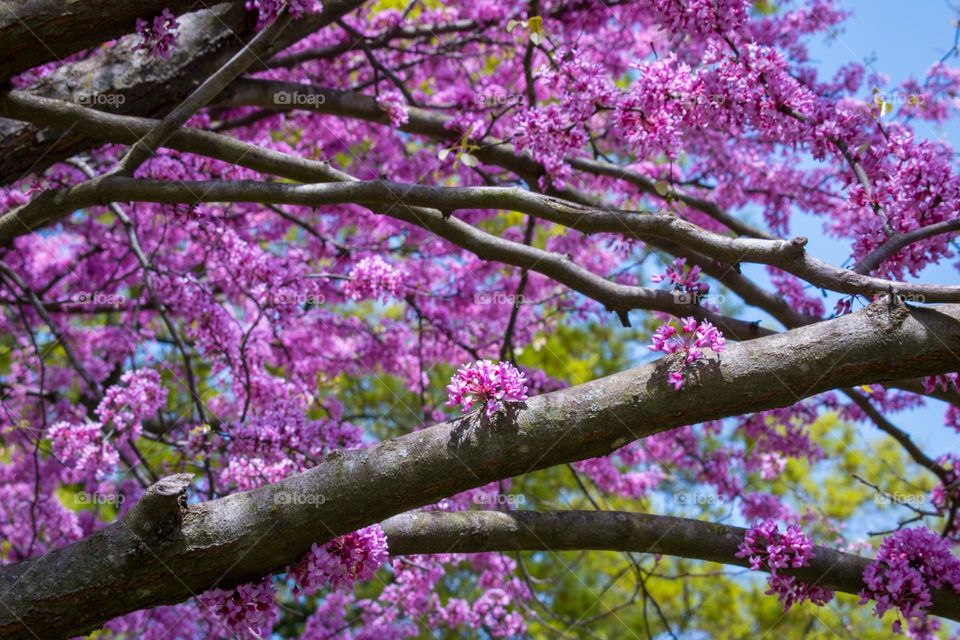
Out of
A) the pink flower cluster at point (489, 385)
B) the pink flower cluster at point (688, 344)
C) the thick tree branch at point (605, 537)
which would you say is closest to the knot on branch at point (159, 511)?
the thick tree branch at point (605, 537)

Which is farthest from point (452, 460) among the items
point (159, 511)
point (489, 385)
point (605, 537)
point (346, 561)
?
point (159, 511)

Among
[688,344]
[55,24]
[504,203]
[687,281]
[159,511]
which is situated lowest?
[159,511]

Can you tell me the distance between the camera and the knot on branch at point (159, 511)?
253 cm

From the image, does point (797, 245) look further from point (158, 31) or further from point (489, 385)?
point (158, 31)

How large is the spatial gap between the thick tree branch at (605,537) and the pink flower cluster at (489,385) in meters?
0.58

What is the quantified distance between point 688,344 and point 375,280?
2548 millimetres

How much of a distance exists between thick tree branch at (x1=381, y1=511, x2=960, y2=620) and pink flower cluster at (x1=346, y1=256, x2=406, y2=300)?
2.07 metres

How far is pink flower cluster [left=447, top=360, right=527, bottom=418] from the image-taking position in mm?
2650

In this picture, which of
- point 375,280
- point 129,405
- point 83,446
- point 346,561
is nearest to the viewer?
point 346,561

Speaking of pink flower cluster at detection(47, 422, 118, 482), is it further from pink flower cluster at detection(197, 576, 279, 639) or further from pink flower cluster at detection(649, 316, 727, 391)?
pink flower cluster at detection(649, 316, 727, 391)

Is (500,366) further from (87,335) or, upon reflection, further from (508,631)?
(87,335)

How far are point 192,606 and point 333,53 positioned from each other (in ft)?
13.2

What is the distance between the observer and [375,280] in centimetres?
488

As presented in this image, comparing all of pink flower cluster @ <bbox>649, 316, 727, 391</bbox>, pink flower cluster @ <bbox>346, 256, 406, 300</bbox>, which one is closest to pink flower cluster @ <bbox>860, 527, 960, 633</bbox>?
pink flower cluster @ <bbox>649, 316, 727, 391</bbox>
